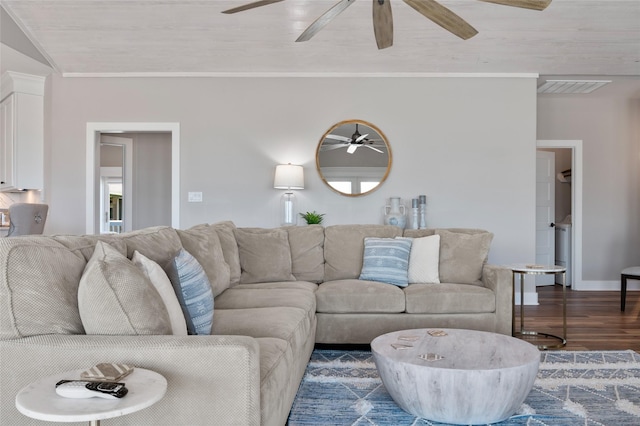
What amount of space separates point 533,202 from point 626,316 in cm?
146

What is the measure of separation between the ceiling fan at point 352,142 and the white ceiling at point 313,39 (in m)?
0.71

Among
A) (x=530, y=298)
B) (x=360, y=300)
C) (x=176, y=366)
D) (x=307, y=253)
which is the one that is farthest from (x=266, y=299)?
(x=530, y=298)

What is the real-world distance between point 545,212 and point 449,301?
4.48 meters

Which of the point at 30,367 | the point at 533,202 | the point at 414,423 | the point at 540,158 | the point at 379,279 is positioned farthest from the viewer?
the point at 540,158

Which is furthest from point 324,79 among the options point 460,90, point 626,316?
point 626,316

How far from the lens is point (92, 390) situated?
136 centimetres

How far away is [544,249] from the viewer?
24.9ft

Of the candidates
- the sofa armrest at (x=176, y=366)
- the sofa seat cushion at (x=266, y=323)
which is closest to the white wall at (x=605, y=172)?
the sofa seat cushion at (x=266, y=323)

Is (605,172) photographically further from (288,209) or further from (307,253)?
(307,253)

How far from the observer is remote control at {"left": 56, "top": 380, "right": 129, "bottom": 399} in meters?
1.36

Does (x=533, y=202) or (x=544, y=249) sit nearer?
(x=533, y=202)

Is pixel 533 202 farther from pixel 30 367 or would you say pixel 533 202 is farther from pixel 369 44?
pixel 30 367

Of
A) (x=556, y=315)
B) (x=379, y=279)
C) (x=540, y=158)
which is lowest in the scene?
(x=556, y=315)

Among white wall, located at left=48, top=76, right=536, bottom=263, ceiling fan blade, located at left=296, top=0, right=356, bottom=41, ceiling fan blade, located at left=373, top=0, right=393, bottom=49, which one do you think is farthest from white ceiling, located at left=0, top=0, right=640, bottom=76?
ceiling fan blade, located at left=373, top=0, right=393, bottom=49
